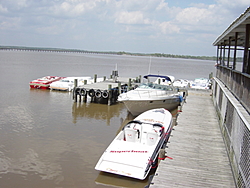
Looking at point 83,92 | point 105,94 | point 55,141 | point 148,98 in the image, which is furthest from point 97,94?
point 55,141

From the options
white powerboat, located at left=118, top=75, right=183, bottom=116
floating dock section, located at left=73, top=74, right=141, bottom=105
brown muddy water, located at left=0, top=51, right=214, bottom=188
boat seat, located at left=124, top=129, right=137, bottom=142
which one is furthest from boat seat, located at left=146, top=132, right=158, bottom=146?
floating dock section, located at left=73, top=74, right=141, bottom=105

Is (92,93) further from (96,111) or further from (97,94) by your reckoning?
(96,111)

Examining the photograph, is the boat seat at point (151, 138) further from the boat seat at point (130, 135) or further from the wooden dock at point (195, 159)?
the wooden dock at point (195, 159)

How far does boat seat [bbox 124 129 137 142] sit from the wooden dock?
161cm

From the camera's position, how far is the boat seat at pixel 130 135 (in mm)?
11047

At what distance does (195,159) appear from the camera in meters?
8.24

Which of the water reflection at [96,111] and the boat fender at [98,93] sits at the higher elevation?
the boat fender at [98,93]

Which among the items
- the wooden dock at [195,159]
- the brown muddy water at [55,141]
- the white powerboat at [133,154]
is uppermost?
the wooden dock at [195,159]

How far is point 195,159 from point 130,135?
11.3 feet

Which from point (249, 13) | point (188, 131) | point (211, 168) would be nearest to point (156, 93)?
point (188, 131)

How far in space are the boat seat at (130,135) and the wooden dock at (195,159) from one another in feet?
5.28

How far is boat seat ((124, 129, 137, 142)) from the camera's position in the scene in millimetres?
11047

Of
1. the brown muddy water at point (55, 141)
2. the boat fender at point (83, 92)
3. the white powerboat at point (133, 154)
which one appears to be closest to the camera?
the white powerboat at point (133, 154)

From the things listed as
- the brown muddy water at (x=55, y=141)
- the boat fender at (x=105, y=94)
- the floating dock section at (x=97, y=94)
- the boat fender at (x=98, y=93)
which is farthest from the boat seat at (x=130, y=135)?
the boat fender at (x=98, y=93)
